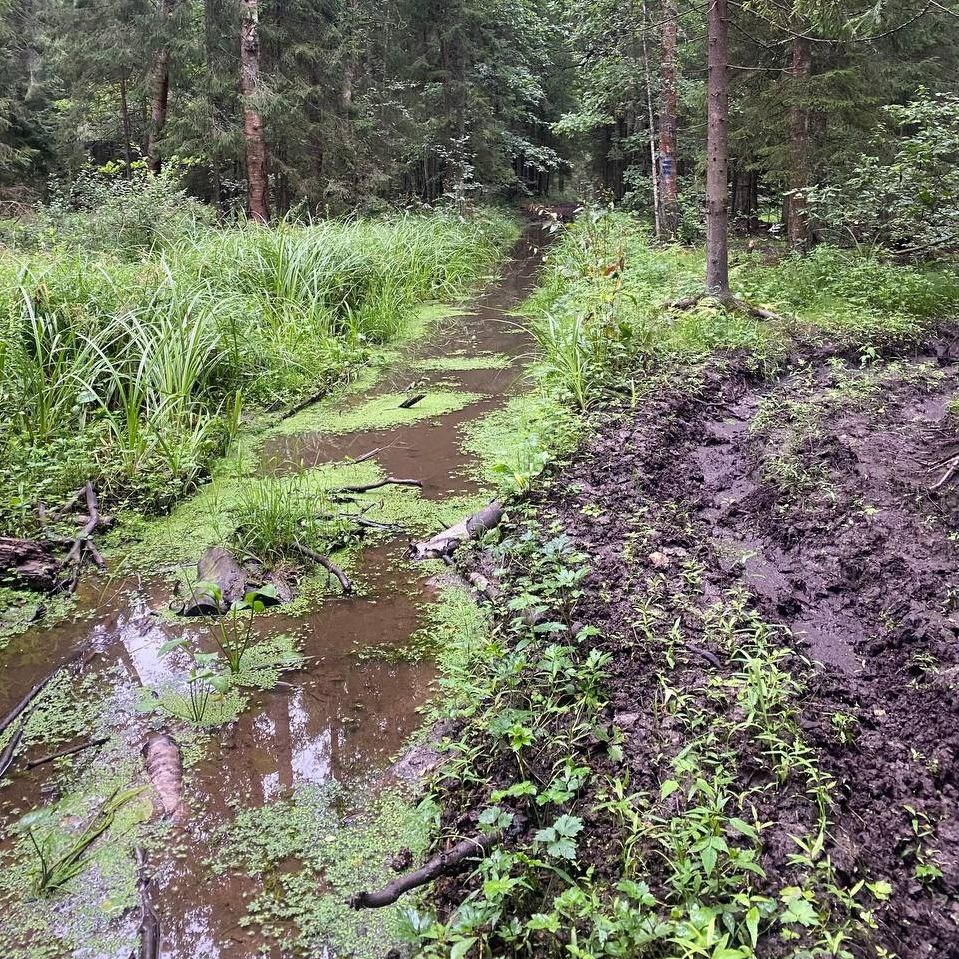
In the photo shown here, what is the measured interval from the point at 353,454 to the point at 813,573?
3060 mm

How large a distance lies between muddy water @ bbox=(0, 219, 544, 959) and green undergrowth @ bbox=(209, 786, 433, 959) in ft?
0.16

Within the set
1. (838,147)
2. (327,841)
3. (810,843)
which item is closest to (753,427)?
(810,843)

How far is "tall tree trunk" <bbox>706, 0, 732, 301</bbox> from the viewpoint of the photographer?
6203 millimetres

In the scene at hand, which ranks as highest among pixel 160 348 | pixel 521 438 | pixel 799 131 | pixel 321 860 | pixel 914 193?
pixel 799 131

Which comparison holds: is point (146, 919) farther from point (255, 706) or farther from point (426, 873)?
point (255, 706)

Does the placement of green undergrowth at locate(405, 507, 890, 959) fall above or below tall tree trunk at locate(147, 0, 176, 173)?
below

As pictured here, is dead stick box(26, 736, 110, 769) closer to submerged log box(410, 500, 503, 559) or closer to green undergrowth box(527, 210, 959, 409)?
submerged log box(410, 500, 503, 559)

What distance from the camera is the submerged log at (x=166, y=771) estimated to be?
206 cm

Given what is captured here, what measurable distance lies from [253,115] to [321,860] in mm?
11432

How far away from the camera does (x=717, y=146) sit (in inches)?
254

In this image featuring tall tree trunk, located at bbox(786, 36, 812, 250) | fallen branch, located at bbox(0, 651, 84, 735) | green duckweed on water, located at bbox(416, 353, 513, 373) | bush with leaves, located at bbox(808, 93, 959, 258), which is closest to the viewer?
fallen branch, located at bbox(0, 651, 84, 735)

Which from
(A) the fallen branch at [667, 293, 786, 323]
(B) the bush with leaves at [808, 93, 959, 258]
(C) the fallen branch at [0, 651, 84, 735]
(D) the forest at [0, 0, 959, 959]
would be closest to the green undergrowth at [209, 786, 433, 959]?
(D) the forest at [0, 0, 959, 959]

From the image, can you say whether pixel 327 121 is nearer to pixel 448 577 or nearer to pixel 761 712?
pixel 448 577

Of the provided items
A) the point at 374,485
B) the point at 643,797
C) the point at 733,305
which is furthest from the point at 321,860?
the point at 733,305
